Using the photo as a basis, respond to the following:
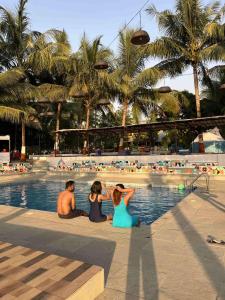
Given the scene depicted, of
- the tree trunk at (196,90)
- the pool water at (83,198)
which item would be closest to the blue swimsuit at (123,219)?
the pool water at (83,198)

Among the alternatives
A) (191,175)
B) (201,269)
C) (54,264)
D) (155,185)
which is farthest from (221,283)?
(191,175)

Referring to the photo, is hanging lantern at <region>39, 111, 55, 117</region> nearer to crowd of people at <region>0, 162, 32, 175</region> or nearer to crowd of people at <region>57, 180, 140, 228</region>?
crowd of people at <region>0, 162, 32, 175</region>

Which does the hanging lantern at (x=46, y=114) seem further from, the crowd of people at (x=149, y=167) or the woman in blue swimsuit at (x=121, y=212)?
the woman in blue swimsuit at (x=121, y=212)

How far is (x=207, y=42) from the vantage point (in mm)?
21516

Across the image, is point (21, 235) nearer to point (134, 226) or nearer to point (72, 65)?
point (134, 226)

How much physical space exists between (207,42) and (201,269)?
19671 mm

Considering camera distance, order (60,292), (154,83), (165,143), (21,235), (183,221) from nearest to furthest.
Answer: (60,292) → (21,235) → (183,221) → (154,83) → (165,143)

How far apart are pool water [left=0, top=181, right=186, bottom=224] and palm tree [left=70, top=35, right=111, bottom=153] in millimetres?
9817

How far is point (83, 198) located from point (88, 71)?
14.4m

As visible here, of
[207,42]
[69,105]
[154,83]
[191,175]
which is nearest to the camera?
[191,175]

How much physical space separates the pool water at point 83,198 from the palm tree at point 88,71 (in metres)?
9.82

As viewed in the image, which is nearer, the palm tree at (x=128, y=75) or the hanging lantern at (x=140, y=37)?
the hanging lantern at (x=140, y=37)

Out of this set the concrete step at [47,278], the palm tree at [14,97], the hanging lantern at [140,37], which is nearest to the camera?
the concrete step at [47,278]

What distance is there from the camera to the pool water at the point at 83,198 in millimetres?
11180
